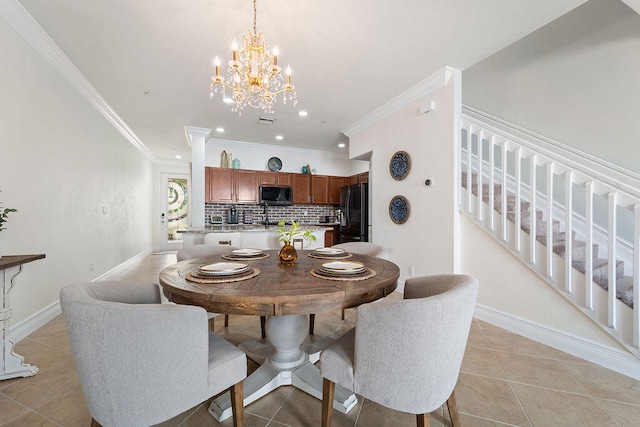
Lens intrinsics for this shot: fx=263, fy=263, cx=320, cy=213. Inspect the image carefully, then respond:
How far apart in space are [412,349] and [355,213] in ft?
13.5

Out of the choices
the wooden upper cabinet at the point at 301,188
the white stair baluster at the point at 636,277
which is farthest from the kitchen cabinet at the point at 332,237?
the white stair baluster at the point at 636,277

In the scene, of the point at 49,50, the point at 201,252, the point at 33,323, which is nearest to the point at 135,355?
the point at 201,252

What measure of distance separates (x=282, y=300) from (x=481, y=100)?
4.26m

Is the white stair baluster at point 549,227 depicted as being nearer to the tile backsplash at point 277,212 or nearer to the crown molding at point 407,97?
the crown molding at point 407,97

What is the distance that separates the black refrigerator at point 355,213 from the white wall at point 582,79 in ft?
7.91

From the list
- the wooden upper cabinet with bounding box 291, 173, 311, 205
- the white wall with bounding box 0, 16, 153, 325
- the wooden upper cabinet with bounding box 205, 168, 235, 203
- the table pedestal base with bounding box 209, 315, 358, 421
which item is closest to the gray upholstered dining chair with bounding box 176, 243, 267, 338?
the table pedestal base with bounding box 209, 315, 358, 421

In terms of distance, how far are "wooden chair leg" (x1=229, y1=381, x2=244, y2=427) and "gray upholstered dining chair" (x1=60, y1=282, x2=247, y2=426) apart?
0.64 feet

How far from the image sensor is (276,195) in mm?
5910

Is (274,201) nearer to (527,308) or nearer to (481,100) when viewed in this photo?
(481,100)

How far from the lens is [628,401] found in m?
1.53

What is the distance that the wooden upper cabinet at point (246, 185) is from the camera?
563 cm

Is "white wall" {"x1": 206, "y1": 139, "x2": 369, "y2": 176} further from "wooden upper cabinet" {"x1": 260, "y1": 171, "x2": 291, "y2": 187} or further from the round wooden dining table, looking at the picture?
the round wooden dining table

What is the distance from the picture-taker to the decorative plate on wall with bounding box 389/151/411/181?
354 centimetres

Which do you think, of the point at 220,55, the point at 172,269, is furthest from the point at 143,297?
the point at 220,55
